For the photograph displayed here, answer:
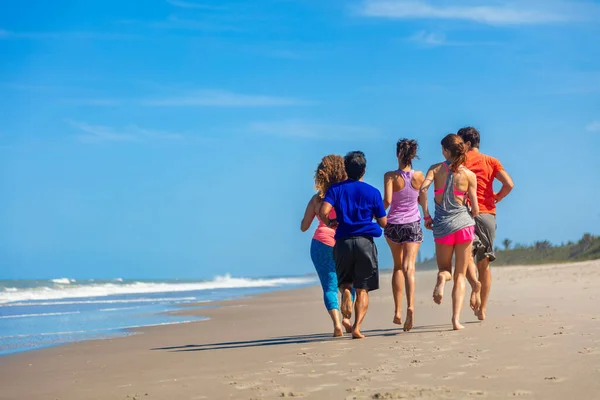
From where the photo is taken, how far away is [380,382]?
4945 mm

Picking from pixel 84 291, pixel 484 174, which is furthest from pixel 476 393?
pixel 84 291

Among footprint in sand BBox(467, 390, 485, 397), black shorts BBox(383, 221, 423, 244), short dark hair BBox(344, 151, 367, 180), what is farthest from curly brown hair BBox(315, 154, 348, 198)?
footprint in sand BBox(467, 390, 485, 397)

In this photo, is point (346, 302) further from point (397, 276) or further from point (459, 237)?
point (459, 237)

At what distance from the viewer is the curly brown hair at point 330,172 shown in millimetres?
8055

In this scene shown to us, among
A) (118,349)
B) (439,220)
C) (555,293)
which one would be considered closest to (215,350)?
(118,349)

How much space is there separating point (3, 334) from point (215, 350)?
5051 millimetres

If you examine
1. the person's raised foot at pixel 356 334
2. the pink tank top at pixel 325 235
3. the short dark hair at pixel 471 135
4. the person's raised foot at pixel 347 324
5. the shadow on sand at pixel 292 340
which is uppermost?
the short dark hair at pixel 471 135

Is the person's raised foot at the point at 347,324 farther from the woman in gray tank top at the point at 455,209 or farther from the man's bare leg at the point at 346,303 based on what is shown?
the woman in gray tank top at the point at 455,209

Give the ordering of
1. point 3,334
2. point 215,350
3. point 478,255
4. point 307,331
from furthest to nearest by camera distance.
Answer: point 3,334
point 307,331
point 478,255
point 215,350

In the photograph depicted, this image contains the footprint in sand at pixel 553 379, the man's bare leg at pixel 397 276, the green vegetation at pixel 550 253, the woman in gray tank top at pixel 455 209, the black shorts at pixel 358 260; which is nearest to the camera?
the footprint in sand at pixel 553 379

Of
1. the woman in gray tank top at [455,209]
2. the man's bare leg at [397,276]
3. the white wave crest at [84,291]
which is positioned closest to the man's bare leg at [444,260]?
the woman in gray tank top at [455,209]

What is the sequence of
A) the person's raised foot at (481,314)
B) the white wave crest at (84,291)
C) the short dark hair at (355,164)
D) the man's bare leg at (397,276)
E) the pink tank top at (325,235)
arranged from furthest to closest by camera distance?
the white wave crest at (84,291) < the person's raised foot at (481,314) < the pink tank top at (325,235) < the man's bare leg at (397,276) < the short dark hair at (355,164)

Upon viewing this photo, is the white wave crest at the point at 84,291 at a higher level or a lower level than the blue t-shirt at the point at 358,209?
lower

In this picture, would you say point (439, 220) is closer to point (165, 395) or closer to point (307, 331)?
point (307, 331)
